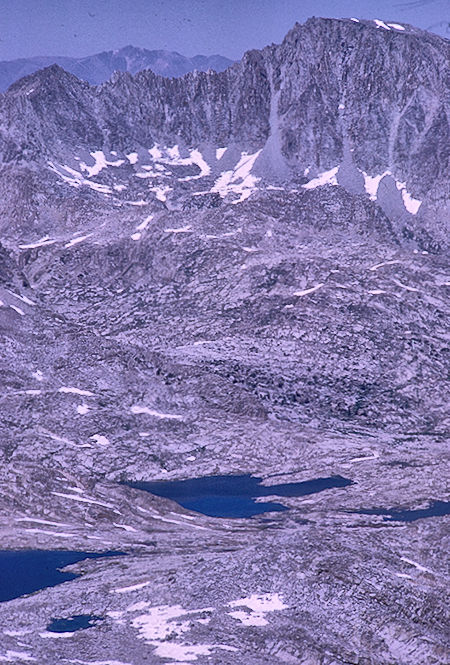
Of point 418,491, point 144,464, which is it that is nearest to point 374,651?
point 418,491

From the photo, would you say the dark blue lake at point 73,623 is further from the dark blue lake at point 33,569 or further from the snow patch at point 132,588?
the dark blue lake at point 33,569

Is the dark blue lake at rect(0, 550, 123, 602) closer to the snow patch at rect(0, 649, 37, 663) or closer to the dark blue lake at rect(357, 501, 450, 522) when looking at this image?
the snow patch at rect(0, 649, 37, 663)

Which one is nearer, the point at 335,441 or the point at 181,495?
the point at 181,495

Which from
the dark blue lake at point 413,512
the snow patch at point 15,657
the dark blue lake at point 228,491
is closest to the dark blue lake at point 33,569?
the snow patch at point 15,657

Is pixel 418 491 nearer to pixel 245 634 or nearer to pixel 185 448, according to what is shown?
pixel 185 448

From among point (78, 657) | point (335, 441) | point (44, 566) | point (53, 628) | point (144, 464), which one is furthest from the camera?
point (335, 441)

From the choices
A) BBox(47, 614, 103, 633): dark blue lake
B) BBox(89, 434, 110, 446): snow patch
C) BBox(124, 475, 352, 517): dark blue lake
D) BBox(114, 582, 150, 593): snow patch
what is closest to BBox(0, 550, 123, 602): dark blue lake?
BBox(114, 582, 150, 593): snow patch
